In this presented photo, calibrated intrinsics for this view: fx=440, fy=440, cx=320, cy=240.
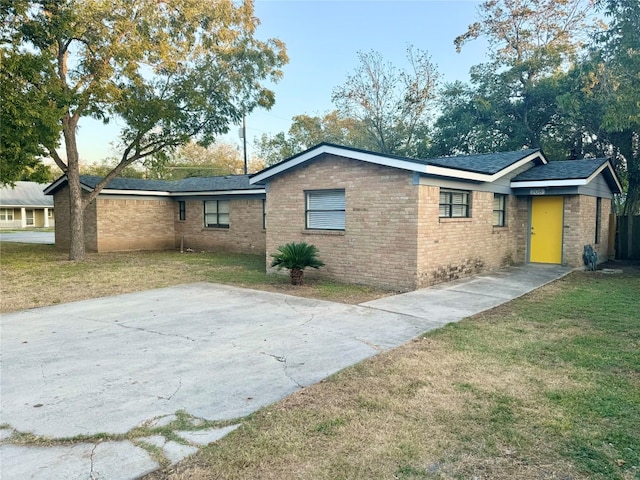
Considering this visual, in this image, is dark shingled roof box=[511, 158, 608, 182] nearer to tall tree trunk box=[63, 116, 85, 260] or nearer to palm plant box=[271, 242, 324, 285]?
palm plant box=[271, 242, 324, 285]

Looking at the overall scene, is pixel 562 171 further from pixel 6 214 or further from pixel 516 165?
pixel 6 214

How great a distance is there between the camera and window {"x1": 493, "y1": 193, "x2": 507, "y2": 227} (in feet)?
43.0

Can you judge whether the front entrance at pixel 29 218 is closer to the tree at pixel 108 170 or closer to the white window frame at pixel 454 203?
the tree at pixel 108 170

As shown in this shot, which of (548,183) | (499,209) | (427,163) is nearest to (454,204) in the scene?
(427,163)

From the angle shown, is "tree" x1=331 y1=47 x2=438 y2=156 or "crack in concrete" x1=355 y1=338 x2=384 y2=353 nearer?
"crack in concrete" x1=355 y1=338 x2=384 y2=353

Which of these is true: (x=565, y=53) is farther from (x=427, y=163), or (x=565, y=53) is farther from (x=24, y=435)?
(x=24, y=435)

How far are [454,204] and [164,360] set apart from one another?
8.22 metres

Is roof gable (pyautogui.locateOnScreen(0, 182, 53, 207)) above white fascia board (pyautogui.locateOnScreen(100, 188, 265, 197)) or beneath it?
above

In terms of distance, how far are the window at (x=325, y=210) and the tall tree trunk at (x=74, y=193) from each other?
9.33 metres

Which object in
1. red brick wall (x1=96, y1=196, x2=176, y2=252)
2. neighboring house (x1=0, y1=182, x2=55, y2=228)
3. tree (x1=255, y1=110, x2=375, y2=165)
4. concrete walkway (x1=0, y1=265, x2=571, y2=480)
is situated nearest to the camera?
concrete walkway (x1=0, y1=265, x2=571, y2=480)

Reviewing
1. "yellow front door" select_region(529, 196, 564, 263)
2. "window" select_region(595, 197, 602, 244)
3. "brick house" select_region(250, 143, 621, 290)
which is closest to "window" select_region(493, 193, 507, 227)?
"brick house" select_region(250, 143, 621, 290)

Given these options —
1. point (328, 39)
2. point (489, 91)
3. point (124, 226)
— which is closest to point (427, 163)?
point (328, 39)

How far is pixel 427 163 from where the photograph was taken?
9133mm

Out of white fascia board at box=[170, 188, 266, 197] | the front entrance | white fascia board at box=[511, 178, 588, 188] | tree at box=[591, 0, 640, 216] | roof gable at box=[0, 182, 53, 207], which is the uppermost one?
tree at box=[591, 0, 640, 216]
